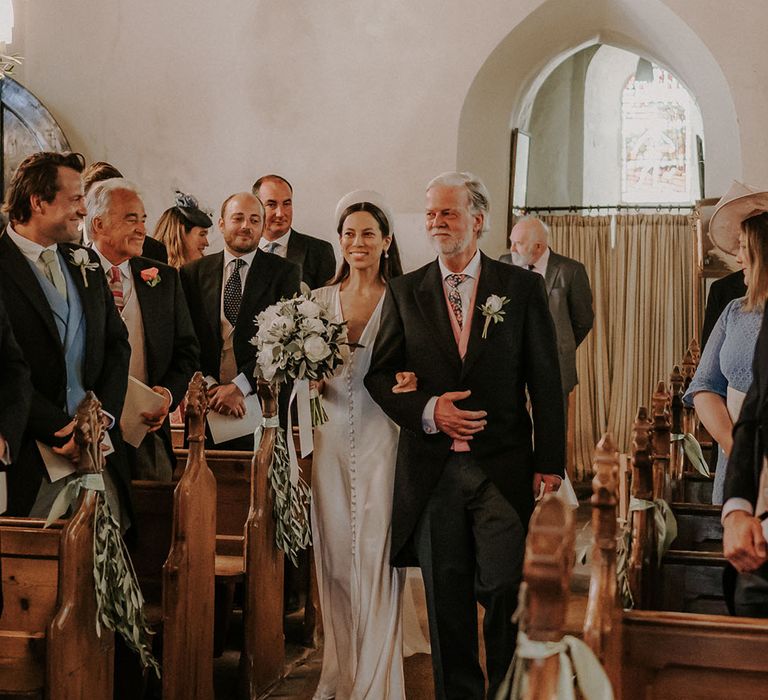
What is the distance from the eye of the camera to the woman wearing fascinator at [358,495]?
4.25m

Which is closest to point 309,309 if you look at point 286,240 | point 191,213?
point 191,213

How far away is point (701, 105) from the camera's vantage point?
9.07 metres

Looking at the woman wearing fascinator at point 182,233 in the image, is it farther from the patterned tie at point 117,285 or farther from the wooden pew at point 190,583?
the wooden pew at point 190,583

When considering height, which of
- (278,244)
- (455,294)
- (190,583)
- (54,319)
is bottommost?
(190,583)

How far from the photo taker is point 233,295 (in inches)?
221

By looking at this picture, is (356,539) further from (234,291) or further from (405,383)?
(234,291)

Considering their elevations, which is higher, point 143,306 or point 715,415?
point 143,306

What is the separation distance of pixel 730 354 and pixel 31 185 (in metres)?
2.48

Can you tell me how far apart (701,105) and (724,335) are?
5.66 meters

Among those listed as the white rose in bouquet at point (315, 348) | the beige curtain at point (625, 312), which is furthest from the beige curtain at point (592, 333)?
the white rose in bouquet at point (315, 348)

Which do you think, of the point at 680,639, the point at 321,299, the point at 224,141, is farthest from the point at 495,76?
Result: the point at 680,639

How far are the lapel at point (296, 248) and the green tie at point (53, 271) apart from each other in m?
3.36

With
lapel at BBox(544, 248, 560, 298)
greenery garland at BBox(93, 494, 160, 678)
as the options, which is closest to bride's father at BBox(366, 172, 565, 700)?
greenery garland at BBox(93, 494, 160, 678)

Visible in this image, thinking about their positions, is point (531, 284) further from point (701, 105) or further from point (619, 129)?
point (619, 129)
